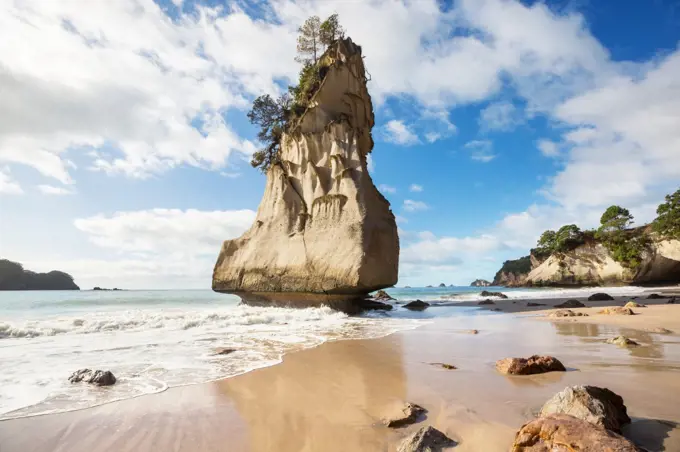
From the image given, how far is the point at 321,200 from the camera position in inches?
622

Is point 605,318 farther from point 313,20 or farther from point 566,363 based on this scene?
point 313,20

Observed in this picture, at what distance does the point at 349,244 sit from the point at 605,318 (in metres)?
8.39

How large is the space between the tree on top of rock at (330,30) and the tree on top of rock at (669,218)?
33.3 metres

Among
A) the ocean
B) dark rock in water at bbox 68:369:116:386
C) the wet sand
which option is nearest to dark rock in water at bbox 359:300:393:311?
the ocean

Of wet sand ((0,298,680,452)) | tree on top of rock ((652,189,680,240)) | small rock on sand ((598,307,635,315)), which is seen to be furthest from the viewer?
tree on top of rock ((652,189,680,240))

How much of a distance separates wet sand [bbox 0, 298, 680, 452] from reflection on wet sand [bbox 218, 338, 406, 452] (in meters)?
0.01

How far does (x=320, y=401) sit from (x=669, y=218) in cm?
4119

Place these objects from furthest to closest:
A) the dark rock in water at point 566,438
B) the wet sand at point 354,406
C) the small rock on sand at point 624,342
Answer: the small rock on sand at point 624,342, the wet sand at point 354,406, the dark rock in water at point 566,438

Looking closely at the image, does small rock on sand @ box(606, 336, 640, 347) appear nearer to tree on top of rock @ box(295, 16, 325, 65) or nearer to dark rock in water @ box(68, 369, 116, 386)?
dark rock in water @ box(68, 369, 116, 386)

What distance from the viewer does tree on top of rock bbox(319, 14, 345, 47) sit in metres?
19.5

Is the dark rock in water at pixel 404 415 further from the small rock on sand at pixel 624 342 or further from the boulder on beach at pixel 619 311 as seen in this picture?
the boulder on beach at pixel 619 311

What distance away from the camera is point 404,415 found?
3039 millimetres

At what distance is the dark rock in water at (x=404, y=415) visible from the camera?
2.94 meters

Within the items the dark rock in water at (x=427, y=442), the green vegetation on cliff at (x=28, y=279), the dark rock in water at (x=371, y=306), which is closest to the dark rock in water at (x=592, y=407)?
the dark rock in water at (x=427, y=442)
